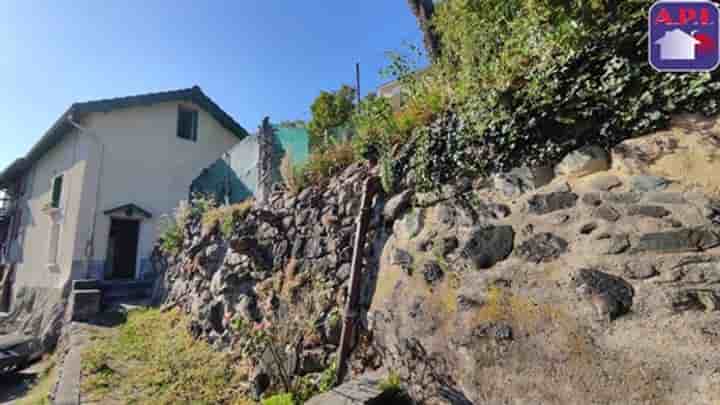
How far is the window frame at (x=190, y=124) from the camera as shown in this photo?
12.0 metres

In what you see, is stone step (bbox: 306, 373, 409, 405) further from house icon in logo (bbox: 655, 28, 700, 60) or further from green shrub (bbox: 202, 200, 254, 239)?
green shrub (bbox: 202, 200, 254, 239)

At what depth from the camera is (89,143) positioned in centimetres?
1020

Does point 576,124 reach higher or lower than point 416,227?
higher

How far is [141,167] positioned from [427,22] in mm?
10134

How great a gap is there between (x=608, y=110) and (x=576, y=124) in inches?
7.6

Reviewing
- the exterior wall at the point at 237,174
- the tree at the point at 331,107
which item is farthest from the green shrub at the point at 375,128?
the tree at the point at 331,107

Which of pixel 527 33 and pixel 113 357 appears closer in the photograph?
pixel 527 33

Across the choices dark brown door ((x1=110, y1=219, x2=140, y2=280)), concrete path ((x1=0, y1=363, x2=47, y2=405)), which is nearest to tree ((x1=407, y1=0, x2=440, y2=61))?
concrete path ((x1=0, y1=363, x2=47, y2=405))

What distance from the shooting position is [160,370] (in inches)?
177

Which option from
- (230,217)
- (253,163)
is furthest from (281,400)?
(253,163)

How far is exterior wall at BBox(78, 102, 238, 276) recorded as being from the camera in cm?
1014

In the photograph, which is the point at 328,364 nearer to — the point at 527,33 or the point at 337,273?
the point at 337,273

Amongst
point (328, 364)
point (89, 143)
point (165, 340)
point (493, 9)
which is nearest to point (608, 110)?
point (493, 9)

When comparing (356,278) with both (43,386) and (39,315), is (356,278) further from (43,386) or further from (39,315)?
(39,315)
